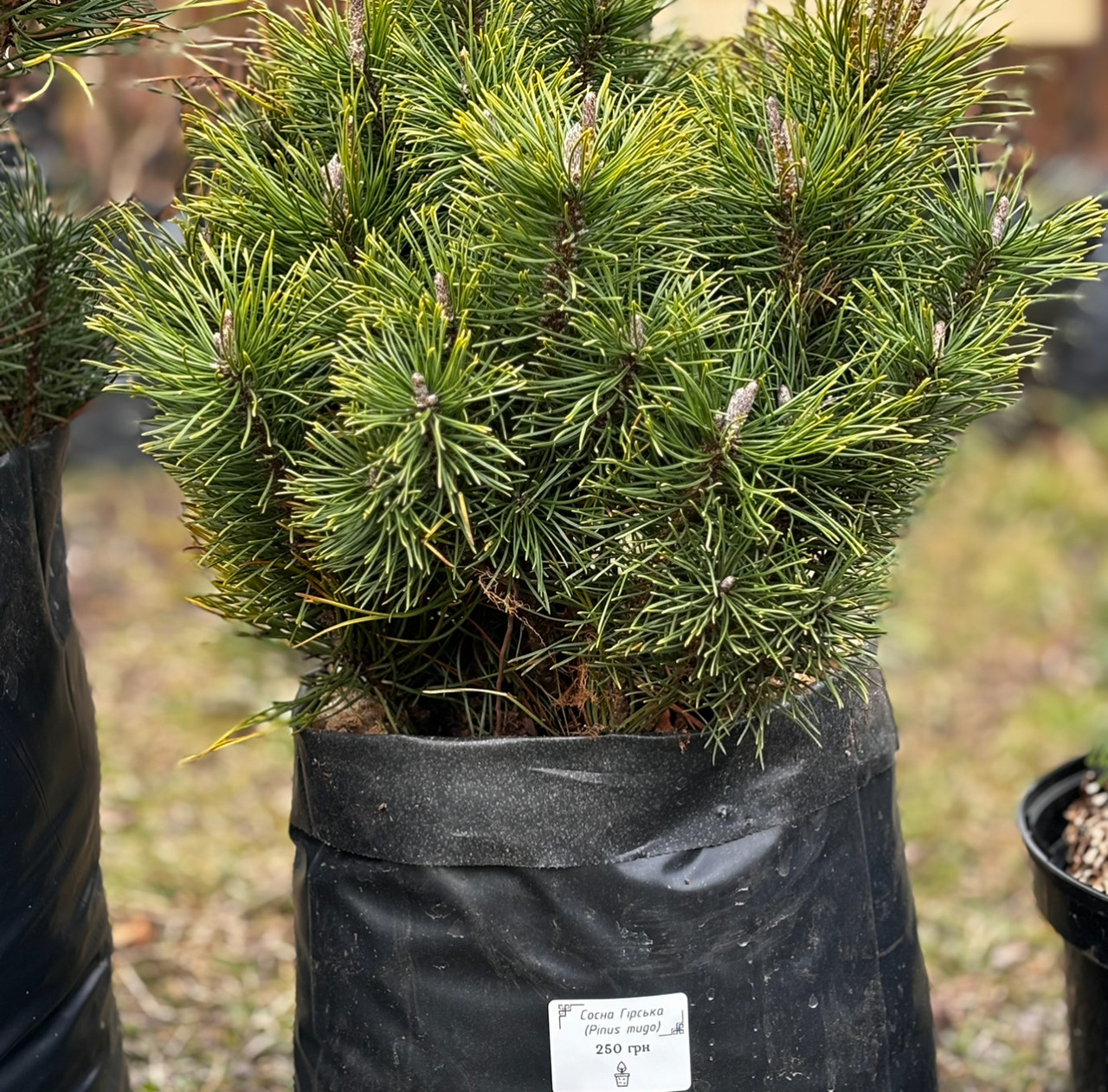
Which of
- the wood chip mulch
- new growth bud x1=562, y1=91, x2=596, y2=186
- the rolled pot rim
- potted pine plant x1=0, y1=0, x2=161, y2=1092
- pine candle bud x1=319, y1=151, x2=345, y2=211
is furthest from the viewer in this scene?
the wood chip mulch

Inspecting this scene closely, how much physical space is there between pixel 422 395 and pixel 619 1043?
0.53 m

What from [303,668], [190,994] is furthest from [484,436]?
[303,668]

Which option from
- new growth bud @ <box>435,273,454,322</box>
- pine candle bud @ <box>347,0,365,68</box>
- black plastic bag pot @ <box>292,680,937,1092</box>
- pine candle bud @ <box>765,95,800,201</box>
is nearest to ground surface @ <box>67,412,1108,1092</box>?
black plastic bag pot @ <box>292,680,937,1092</box>

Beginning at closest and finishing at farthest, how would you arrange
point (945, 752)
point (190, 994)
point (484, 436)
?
point (484, 436), point (190, 994), point (945, 752)

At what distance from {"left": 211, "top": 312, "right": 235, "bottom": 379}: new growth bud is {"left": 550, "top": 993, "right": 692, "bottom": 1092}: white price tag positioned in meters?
0.53

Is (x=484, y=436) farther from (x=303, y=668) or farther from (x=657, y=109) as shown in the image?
(x=303, y=668)

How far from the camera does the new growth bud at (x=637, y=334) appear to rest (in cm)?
82

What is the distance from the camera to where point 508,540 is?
2.99 ft

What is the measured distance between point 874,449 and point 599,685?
27 centimetres

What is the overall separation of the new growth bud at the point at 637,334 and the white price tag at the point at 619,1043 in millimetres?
500

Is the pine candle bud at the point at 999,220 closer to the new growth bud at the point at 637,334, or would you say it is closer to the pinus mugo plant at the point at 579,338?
the pinus mugo plant at the point at 579,338

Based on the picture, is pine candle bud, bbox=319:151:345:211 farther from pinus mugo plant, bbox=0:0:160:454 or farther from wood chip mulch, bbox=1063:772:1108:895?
wood chip mulch, bbox=1063:772:1108:895

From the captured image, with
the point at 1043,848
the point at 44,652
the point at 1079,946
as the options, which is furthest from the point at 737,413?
the point at 1043,848

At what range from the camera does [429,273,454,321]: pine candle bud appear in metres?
0.82
